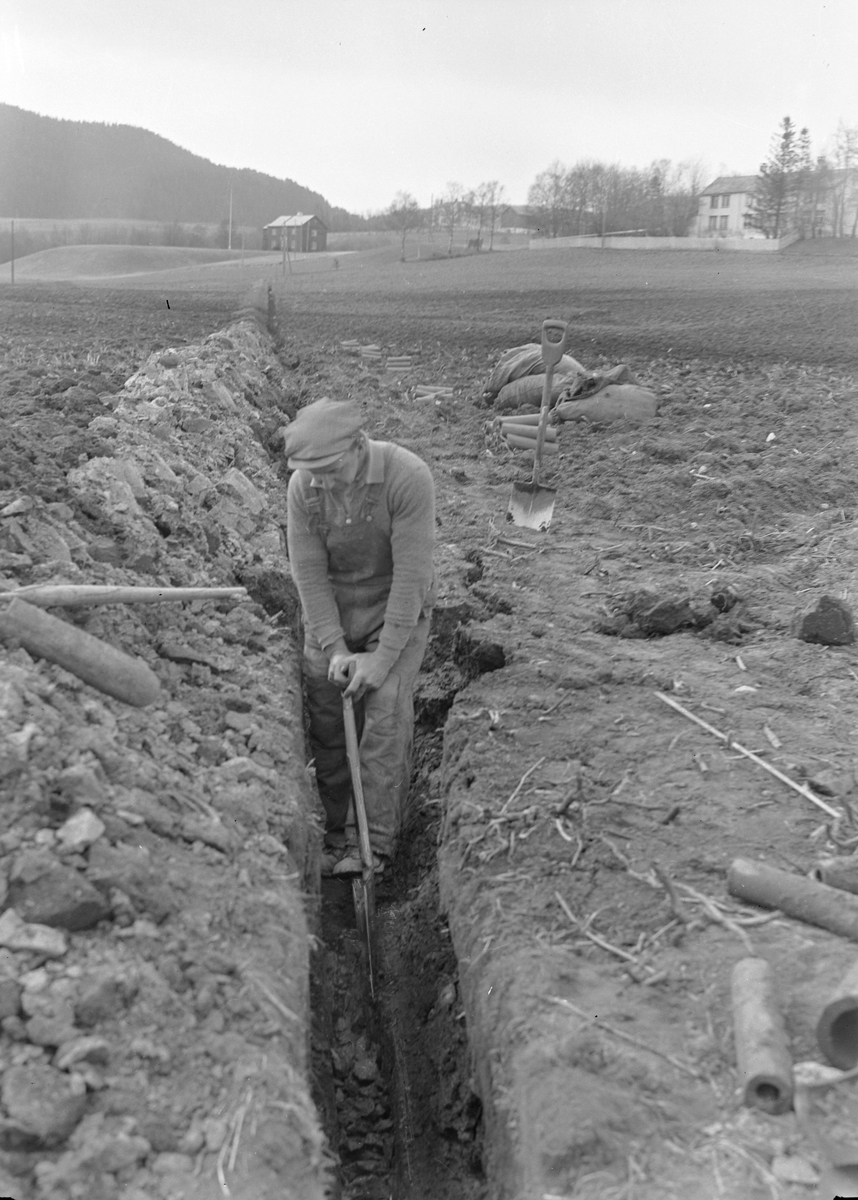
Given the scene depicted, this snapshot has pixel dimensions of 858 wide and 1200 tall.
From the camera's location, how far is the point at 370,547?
484cm

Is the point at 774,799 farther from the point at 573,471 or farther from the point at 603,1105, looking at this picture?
the point at 573,471

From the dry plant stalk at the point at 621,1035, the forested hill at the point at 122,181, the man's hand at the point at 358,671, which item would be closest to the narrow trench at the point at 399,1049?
the dry plant stalk at the point at 621,1035

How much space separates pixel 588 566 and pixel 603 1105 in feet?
16.3

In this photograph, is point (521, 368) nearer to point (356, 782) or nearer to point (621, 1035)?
point (356, 782)

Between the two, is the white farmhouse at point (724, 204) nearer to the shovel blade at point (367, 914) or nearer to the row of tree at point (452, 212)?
the row of tree at point (452, 212)

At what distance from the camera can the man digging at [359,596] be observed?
175 inches

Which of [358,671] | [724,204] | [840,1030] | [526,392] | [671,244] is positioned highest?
A: [724,204]

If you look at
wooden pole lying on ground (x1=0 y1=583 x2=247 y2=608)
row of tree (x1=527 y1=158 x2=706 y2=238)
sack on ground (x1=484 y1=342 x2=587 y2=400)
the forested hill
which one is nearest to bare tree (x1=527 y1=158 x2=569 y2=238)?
row of tree (x1=527 y1=158 x2=706 y2=238)

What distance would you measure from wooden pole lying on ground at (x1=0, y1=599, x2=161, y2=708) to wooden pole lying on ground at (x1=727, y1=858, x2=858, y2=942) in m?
2.30

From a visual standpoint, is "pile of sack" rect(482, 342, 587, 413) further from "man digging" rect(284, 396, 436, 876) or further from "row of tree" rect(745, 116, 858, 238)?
"row of tree" rect(745, 116, 858, 238)

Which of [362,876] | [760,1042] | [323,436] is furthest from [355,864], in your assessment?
[760,1042]

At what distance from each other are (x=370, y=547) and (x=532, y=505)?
12.3ft

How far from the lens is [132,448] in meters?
6.41

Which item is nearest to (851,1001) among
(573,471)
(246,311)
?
(573,471)
